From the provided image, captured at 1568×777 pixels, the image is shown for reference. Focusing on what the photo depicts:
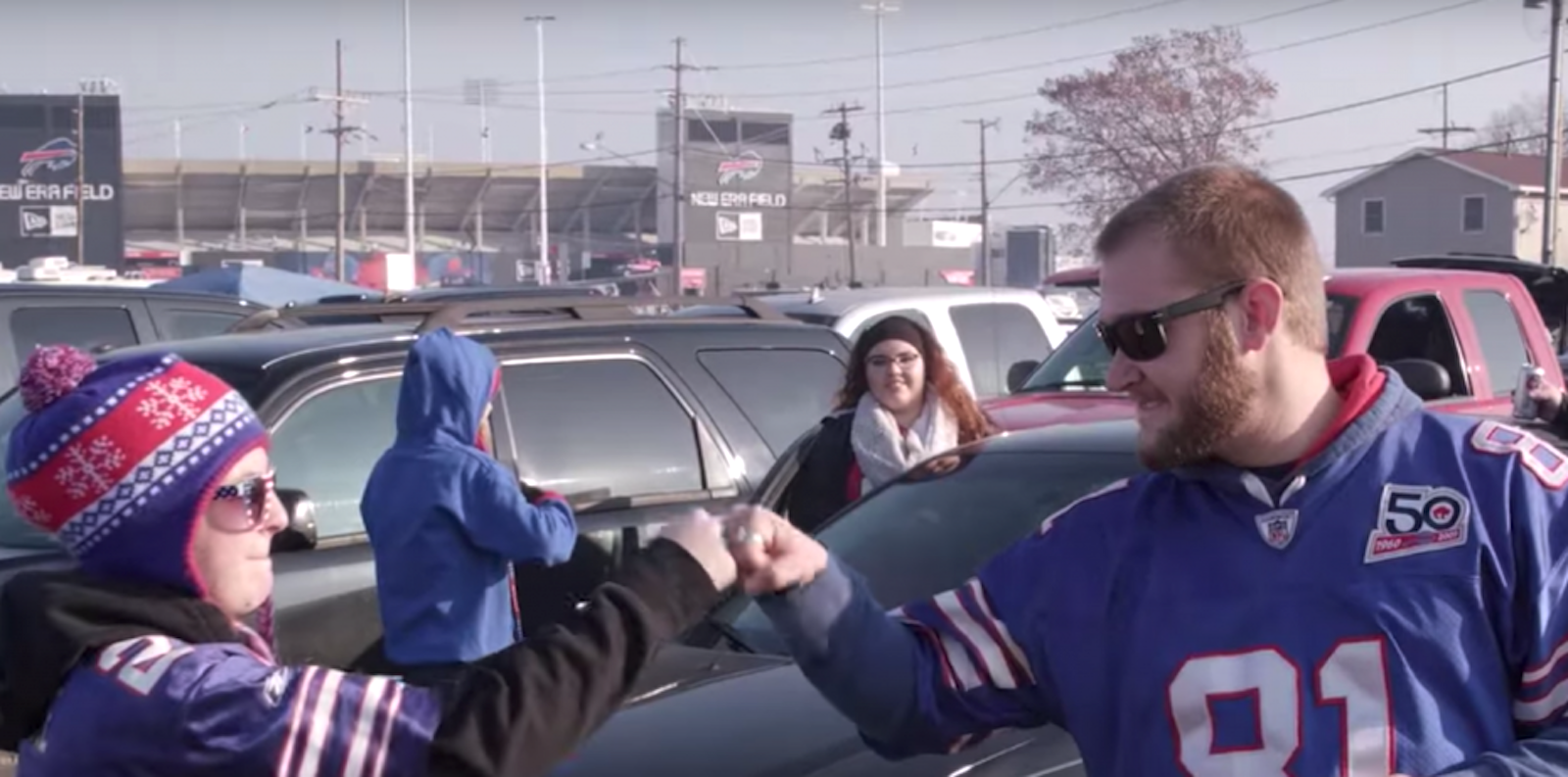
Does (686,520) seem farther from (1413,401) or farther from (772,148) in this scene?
(772,148)

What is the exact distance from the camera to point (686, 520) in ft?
9.05

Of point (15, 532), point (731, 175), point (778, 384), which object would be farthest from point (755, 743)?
point (731, 175)

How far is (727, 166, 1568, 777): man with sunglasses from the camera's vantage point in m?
2.42

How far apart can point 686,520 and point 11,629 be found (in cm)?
93

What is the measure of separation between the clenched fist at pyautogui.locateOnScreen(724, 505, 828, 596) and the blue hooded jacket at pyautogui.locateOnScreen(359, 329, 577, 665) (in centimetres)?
235

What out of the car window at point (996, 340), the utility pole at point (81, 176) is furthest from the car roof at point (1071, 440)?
the utility pole at point (81, 176)

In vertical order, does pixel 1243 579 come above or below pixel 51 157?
below

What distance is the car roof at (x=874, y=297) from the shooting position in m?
10.8

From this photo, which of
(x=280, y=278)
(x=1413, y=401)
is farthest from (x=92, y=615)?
(x=280, y=278)

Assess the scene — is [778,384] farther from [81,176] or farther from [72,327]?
[81,176]

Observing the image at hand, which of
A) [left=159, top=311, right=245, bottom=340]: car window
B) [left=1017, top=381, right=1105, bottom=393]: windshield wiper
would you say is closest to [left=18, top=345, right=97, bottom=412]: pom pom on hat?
[left=1017, top=381, right=1105, bottom=393]: windshield wiper

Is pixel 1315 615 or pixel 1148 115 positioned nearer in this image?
pixel 1315 615

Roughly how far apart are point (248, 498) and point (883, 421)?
4.26 m

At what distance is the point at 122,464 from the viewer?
95.9 inches
